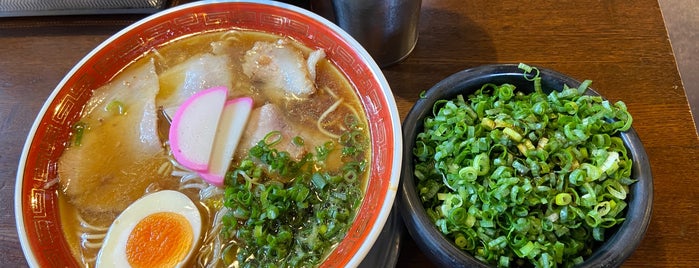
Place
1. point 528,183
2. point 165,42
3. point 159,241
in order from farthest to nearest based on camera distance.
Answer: point 165,42 < point 159,241 < point 528,183

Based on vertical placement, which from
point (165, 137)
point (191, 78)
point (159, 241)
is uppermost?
point (191, 78)

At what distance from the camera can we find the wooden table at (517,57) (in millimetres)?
1635

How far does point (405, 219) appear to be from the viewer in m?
1.30

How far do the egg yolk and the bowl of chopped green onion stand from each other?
0.62 m

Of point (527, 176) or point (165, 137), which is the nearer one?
point (527, 176)

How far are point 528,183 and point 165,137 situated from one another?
3.55 ft

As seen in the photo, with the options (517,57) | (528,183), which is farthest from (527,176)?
(517,57)

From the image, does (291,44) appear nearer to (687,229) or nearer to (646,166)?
(646,166)

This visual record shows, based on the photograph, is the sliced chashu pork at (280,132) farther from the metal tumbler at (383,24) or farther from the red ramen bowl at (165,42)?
the metal tumbler at (383,24)

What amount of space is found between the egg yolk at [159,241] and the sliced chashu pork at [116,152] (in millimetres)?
125

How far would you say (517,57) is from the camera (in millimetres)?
1853

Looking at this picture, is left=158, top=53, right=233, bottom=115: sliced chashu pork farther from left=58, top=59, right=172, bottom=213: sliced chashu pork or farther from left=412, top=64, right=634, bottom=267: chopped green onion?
left=412, top=64, right=634, bottom=267: chopped green onion

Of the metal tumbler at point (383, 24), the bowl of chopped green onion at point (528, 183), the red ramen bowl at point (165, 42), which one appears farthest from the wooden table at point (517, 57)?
the bowl of chopped green onion at point (528, 183)

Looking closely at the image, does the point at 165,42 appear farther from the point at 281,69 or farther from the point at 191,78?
the point at 281,69
